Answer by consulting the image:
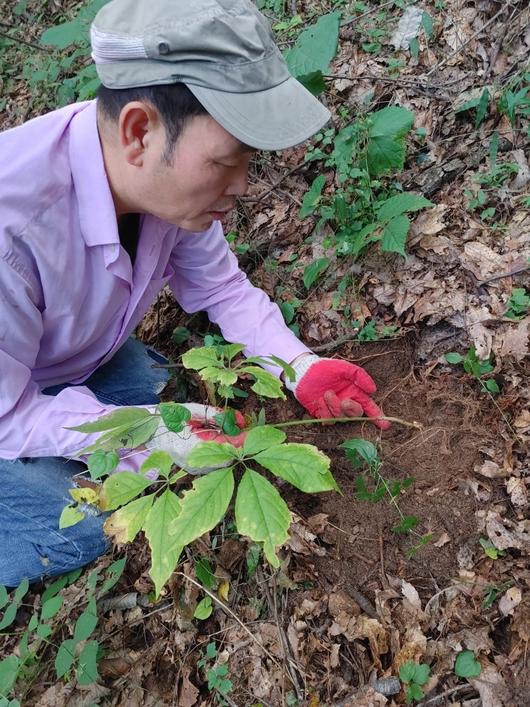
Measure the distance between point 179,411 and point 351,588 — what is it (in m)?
0.97

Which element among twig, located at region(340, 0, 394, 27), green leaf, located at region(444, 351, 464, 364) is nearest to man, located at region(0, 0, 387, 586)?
green leaf, located at region(444, 351, 464, 364)

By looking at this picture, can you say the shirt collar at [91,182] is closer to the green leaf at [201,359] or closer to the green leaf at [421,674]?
the green leaf at [201,359]

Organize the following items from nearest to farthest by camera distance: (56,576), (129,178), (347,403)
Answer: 1. (129,178)
2. (347,403)
3. (56,576)

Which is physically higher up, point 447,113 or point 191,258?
point 447,113

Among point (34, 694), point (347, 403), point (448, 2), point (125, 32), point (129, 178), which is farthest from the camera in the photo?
point (448, 2)

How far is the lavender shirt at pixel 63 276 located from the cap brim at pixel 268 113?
A: 0.60 m

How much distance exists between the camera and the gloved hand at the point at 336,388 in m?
2.35

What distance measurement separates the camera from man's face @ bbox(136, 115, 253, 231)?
1.51 m

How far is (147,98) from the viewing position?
1503 mm

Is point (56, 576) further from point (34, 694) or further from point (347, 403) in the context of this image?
point (347, 403)

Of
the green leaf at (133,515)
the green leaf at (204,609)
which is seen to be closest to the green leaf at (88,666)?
the green leaf at (204,609)

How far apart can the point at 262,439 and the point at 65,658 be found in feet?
4.03

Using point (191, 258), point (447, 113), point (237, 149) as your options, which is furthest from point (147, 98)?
point (447, 113)

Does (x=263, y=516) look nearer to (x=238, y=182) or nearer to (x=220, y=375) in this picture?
(x=220, y=375)
